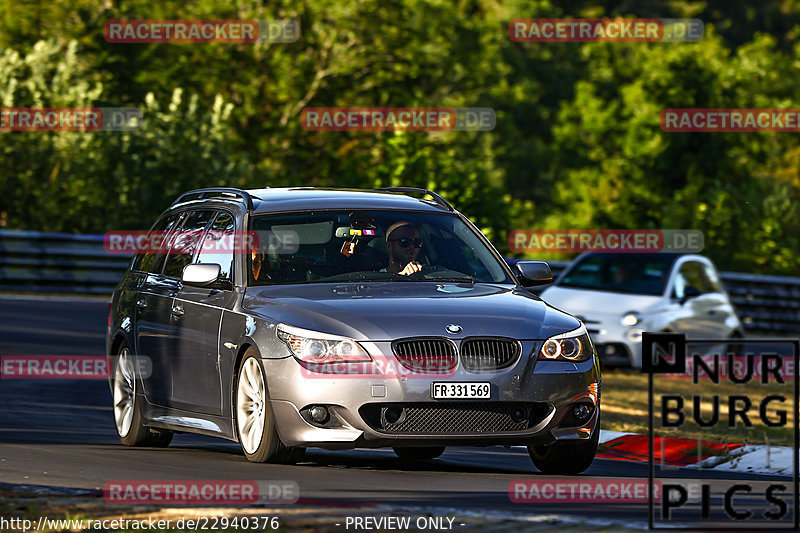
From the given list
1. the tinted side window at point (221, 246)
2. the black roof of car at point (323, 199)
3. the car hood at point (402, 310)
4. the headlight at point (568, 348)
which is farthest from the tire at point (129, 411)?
the headlight at point (568, 348)

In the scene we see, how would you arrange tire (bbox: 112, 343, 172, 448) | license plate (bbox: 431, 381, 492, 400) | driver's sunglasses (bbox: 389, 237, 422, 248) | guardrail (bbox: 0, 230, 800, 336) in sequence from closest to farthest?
license plate (bbox: 431, 381, 492, 400) → driver's sunglasses (bbox: 389, 237, 422, 248) → tire (bbox: 112, 343, 172, 448) → guardrail (bbox: 0, 230, 800, 336)

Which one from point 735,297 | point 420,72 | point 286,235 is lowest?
point 735,297

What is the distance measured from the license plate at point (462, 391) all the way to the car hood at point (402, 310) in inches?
11.1

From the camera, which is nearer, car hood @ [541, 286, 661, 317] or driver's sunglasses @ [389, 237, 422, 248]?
driver's sunglasses @ [389, 237, 422, 248]

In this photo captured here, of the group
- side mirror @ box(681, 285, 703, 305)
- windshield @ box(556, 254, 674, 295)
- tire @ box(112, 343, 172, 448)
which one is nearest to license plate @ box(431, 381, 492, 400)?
tire @ box(112, 343, 172, 448)

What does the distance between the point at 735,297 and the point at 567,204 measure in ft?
84.7

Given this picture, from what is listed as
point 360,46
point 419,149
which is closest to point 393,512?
point 419,149

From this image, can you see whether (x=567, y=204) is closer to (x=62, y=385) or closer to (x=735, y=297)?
(x=735, y=297)

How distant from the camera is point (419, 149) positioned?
28.0m

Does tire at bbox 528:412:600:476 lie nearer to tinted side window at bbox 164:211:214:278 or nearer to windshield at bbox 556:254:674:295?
tinted side window at bbox 164:211:214:278

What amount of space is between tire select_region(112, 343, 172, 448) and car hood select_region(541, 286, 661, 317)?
1056cm

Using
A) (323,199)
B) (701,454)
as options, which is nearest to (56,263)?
(701,454)

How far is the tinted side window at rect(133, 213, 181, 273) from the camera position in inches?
515

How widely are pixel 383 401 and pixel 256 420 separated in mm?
931
